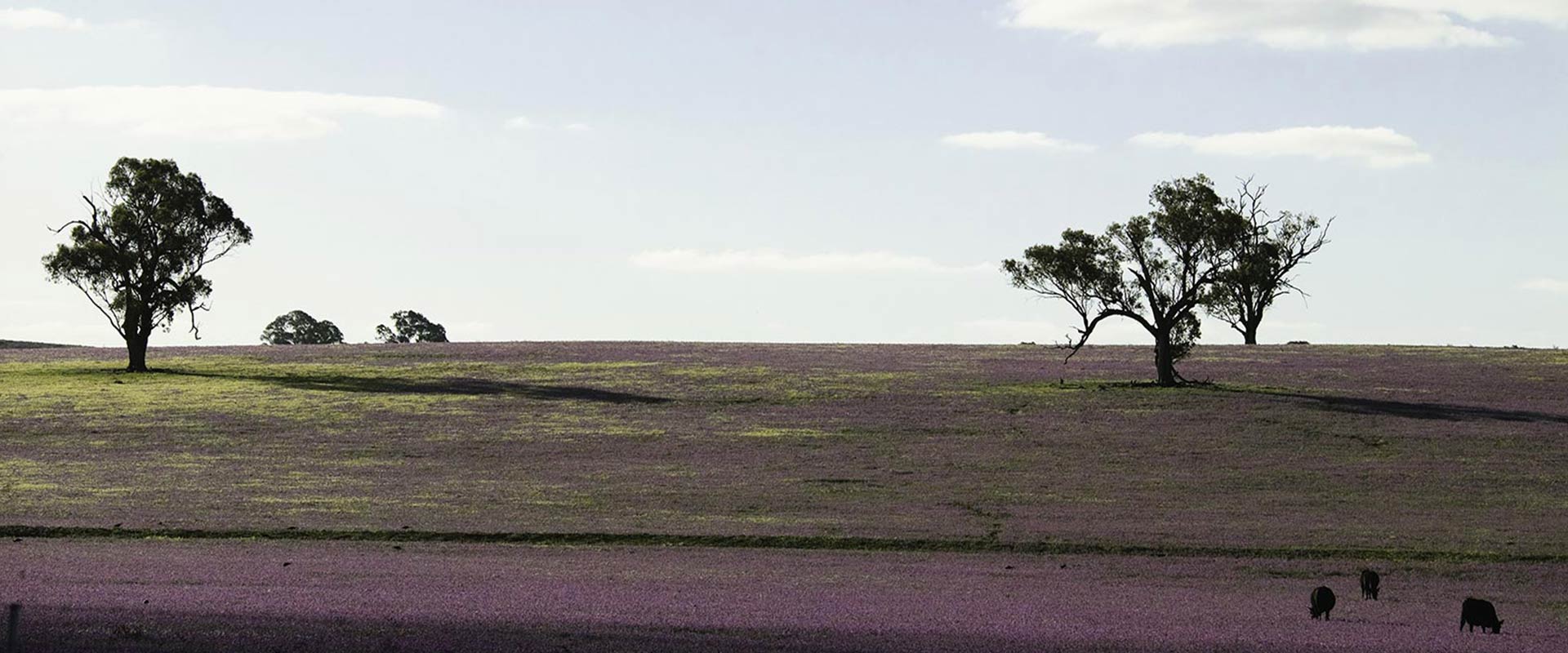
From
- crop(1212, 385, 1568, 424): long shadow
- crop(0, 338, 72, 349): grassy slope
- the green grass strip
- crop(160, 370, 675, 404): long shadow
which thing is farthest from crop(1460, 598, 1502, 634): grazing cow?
crop(0, 338, 72, 349): grassy slope

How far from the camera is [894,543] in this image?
31.6 m

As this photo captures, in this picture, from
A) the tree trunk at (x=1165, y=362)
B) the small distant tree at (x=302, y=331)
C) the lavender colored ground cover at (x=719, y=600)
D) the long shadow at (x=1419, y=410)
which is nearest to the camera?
the lavender colored ground cover at (x=719, y=600)

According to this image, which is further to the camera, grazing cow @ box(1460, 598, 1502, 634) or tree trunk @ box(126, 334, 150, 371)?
tree trunk @ box(126, 334, 150, 371)

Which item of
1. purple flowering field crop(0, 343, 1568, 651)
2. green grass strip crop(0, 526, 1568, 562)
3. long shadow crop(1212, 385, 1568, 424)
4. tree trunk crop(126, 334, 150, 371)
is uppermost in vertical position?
tree trunk crop(126, 334, 150, 371)

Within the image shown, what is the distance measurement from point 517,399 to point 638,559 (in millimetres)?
37573

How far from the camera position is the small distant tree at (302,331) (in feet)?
529

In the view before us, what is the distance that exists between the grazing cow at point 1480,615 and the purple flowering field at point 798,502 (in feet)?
1.60

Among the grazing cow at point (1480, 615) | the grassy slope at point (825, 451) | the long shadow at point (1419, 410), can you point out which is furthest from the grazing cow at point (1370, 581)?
the long shadow at point (1419, 410)

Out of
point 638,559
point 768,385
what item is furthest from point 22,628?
point 768,385

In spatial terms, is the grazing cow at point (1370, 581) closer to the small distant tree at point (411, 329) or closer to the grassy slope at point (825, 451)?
the grassy slope at point (825, 451)

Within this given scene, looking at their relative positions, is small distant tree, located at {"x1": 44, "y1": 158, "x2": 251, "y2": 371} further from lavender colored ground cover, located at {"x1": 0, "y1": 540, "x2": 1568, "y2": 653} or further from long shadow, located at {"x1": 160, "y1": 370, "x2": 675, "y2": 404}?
lavender colored ground cover, located at {"x1": 0, "y1": 540, "x2": 1568, "y2": 653}

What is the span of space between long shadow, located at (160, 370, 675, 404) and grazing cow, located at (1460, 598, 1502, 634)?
46.5 metres

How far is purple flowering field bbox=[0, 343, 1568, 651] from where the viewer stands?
19.7m

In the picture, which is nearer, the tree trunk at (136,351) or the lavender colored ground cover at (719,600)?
the lavender colored ground cover at (719,600)
